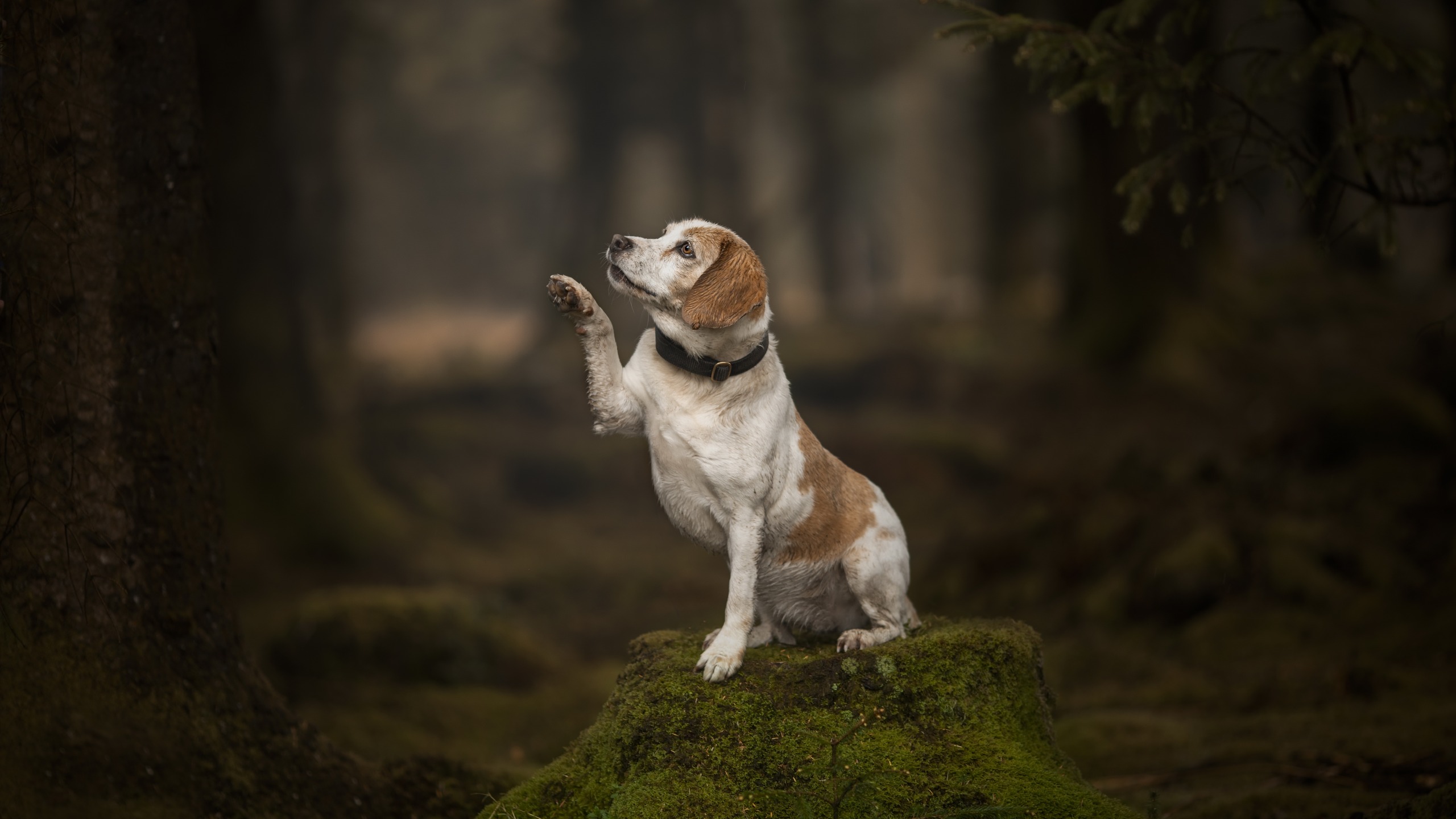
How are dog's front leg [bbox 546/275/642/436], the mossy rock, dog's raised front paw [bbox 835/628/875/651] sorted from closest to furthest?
the mossy rock → dog's front leg [bbox 546/275/642/436] → dog's raised front paw [bbox 835/628/875/651]

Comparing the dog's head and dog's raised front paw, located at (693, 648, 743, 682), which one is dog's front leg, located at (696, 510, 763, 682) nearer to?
dog's raised front paw, located at (693, 648, 743, 682)

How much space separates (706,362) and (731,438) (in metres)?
0.35

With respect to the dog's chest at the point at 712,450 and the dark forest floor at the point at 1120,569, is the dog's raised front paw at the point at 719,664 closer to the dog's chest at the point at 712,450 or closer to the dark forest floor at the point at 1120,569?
the dog's chest at the point at 712,450

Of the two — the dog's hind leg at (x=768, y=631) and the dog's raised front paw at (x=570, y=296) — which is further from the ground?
the dog's raised front paw at (x=570, y=296)

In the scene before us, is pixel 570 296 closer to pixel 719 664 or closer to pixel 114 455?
pixel 719 664

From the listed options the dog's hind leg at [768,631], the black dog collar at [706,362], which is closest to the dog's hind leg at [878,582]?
the dog's hind leg at [768,631]

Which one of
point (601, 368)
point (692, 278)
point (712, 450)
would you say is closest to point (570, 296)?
point (601, 368)

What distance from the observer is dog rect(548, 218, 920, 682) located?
4680 millimetres

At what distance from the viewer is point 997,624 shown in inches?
210

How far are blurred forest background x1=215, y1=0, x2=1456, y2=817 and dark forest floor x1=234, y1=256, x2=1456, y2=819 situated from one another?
0.14 ft

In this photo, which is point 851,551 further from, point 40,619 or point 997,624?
point 40,619

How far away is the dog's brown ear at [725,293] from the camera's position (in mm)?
4621

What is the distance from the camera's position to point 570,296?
182 inches

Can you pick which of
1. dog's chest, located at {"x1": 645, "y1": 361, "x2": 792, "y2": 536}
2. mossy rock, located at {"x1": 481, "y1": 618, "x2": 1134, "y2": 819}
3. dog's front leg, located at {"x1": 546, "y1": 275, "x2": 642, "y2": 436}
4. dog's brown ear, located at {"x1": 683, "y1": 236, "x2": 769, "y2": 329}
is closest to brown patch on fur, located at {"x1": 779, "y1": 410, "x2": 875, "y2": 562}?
dog's chest, located at {"x1": 645, "y1": 361, "x2": 792, "y2": 536}
